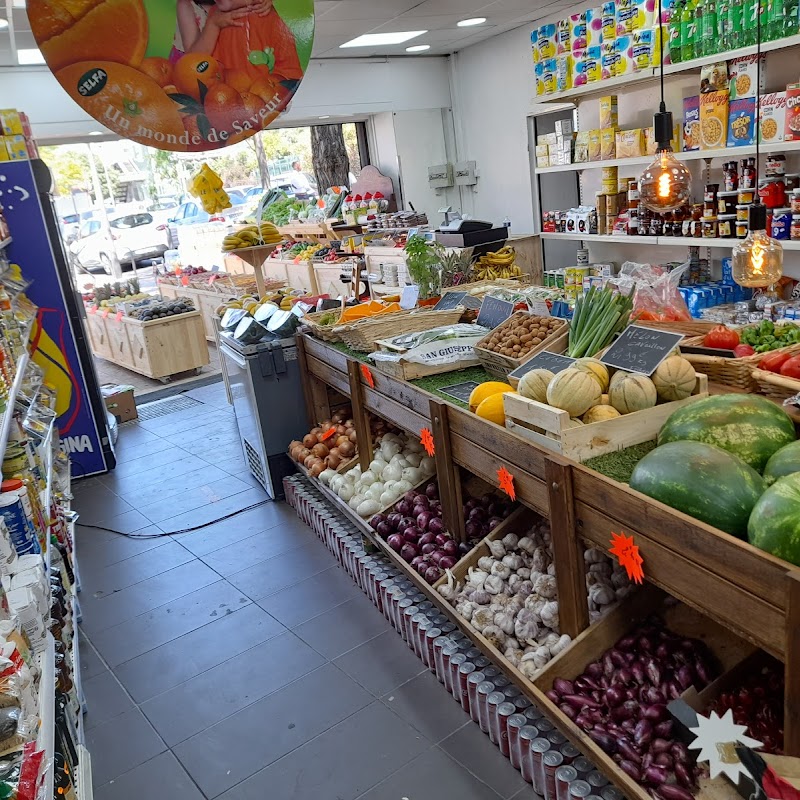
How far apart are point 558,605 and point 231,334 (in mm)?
3369

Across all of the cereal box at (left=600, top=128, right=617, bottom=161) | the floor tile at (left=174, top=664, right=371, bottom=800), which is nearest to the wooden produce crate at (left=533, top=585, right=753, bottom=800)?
the floor tile at (left=174, top=664, right=371, bottom=800)

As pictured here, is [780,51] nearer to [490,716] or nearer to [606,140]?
[606,140]

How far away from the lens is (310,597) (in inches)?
147

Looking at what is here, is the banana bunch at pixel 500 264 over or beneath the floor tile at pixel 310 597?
over

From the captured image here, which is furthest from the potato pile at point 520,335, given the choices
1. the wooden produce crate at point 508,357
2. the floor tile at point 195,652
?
the floor tile at point 195,652

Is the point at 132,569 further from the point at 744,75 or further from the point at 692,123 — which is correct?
the point at 744,75

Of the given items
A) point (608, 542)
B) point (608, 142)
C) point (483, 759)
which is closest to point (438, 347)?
point (608, 542)

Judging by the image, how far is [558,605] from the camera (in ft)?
8.33

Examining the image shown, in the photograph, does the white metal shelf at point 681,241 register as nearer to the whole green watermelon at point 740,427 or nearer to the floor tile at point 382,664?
the whole green watermelon at point 740,427

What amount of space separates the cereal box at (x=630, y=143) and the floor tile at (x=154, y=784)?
15.4 ft

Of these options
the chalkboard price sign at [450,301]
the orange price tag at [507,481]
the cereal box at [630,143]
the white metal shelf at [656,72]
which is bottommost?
the orange price tag at [507,481]

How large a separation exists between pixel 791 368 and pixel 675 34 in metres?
3.18

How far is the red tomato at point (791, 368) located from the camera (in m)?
2.35

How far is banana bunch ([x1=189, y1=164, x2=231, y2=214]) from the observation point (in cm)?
695
